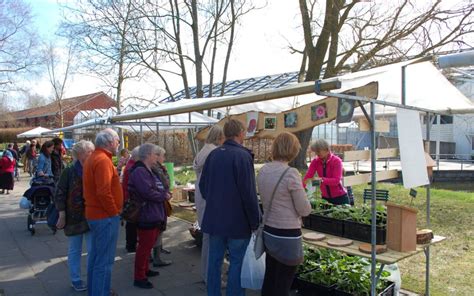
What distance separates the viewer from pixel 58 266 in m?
5.30

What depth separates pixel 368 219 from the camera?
3762 mm

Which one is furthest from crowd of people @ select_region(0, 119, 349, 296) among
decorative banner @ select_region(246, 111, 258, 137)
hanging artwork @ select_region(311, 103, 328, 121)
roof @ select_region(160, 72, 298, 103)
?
roof @ select_region(160, 72, 298, 103)

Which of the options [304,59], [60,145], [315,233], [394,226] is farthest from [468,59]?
[304,59]

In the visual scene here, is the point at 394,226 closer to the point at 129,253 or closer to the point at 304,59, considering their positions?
the point at 129,253

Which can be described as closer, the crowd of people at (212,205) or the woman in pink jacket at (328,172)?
the crowd of people at (212,205)

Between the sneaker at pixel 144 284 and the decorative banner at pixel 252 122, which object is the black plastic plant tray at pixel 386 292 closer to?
the sneaker at pixel 144 284

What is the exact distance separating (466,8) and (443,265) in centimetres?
718

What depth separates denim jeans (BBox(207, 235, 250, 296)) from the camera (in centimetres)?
328

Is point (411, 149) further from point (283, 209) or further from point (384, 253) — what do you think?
point (283, 209)

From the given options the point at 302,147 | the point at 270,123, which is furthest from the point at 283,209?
the point at 302,147

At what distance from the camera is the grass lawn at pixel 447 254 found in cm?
468

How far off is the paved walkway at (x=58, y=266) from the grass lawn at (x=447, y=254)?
81.3 inches

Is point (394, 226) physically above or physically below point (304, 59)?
below

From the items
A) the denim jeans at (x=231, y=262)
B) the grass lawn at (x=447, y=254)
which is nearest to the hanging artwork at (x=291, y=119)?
the denim jeans at (x=231, y=262)
